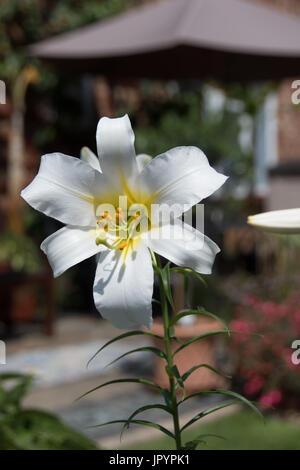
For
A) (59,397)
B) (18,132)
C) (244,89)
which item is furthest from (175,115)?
(59,397)

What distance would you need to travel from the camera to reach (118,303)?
1.46ft

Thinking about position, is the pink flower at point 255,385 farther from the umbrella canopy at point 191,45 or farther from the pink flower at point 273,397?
the umbrella canopy at point 191,45

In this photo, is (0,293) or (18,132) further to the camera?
(18,132)

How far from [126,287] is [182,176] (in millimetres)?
96

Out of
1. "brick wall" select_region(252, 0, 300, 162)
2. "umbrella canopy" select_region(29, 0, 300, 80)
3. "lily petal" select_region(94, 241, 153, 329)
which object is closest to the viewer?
"lily petal" select_region(94, 241, 153, 329)

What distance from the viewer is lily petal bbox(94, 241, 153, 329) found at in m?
0.44

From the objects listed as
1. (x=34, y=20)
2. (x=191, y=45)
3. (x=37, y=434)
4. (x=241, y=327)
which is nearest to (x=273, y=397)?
(x=241, y=327)

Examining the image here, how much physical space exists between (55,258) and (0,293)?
5.97 meters

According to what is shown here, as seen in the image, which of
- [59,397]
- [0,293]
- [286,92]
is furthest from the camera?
[286,92]

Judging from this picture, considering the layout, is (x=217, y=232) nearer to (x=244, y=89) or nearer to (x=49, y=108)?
(x=244, y=89)

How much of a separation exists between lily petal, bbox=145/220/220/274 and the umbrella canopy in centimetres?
403

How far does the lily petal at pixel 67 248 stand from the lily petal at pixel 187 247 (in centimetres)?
6

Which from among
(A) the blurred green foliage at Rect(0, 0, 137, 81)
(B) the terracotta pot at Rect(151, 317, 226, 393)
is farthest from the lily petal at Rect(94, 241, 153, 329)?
(A) the blurred green foliage at Rect(0, 0, 137, 81)

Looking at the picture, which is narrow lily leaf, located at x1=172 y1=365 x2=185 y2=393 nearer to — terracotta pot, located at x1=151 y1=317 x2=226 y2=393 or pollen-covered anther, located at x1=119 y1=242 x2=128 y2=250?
pollen-covered anther, located at x1=119 y1=242 x2=128 y2=250
